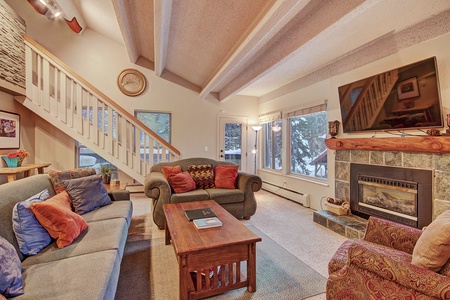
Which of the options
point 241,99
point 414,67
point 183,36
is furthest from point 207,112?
point 414,67

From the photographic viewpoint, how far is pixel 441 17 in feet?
7.06

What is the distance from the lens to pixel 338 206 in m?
3.09

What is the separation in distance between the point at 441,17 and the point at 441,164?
1502mm

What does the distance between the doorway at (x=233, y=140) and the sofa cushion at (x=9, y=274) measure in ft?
14.9

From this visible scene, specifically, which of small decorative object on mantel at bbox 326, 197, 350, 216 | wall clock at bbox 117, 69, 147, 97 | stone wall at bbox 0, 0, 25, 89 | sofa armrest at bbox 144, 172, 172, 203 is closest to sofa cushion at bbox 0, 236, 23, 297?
sofa armrest at bbox 144, 172, 172, 203

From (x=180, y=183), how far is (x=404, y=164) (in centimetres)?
290

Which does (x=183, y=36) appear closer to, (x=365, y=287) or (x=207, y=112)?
(x=207, y=112)

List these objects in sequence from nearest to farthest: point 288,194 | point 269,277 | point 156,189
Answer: point 269,277, point 156,189, point 288,194

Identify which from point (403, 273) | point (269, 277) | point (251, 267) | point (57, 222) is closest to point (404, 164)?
point (403, 273)

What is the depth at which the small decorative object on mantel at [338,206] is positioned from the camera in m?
3.06

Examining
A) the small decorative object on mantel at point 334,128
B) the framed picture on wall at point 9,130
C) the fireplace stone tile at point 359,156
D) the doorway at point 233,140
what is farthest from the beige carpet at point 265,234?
the framed picture on wall at point 9,130

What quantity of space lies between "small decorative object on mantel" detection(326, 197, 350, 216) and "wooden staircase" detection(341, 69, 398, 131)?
110cm

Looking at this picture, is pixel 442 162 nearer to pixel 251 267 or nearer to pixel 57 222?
pixel 251 267

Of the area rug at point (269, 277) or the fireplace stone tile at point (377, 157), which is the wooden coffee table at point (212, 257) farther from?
the fireplace stone tile at point (377, 157)
